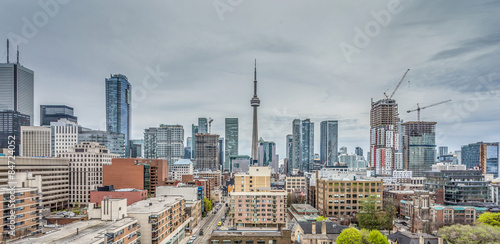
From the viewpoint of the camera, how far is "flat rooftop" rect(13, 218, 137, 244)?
26947mm

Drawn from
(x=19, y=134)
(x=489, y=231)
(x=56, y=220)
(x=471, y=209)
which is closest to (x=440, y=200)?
(x=471, y=209)

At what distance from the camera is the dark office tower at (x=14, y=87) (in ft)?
363

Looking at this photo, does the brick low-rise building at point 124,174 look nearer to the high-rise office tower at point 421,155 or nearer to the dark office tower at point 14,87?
the dark office tower at point 14,87

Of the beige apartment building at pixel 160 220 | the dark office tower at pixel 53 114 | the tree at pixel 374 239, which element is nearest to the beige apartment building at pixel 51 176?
the beige apartment building at pixel 160 220

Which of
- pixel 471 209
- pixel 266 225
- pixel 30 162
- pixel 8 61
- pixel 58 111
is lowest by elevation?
pixel 266 225

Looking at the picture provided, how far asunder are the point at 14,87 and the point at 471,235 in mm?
143607

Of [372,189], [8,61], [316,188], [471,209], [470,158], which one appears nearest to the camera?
[471,209]

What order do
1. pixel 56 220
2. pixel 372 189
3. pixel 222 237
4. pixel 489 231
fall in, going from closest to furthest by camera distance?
pixel 222 237
pixel 489 231
pixel 56 220
pixel 372 189

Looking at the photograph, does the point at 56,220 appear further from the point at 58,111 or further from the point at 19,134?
the point at 58,111

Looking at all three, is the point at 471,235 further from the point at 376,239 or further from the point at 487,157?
the point at 487,157

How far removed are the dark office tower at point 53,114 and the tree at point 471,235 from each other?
663ft

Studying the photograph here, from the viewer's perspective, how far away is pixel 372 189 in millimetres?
72312

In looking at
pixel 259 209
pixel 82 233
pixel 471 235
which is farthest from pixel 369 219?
pixel 82 233

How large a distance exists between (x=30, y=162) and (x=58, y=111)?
143089 mm
